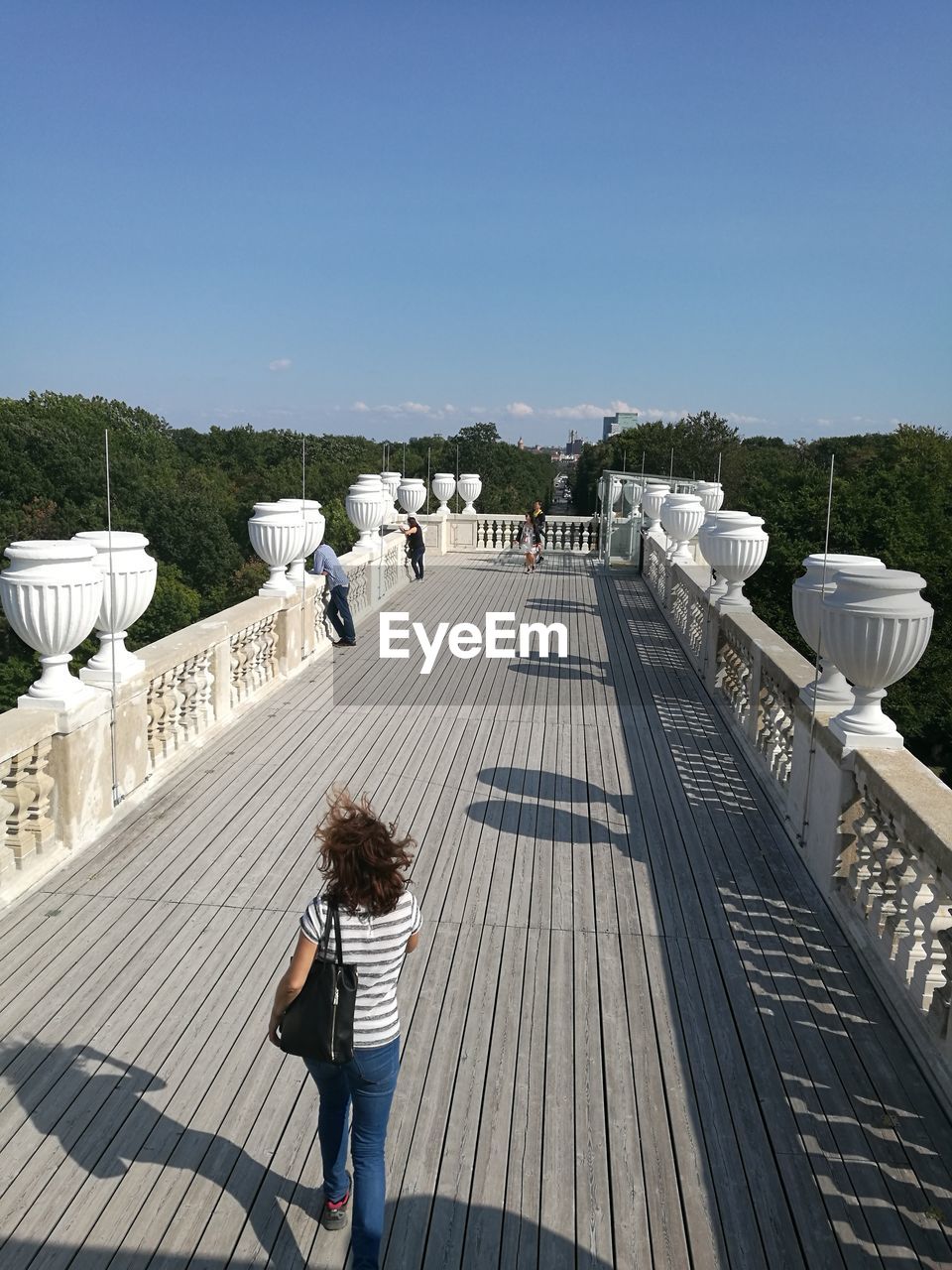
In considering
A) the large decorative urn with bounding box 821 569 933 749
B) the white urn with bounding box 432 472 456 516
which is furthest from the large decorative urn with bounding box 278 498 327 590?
the white urn with bounding box 432 472 456 516

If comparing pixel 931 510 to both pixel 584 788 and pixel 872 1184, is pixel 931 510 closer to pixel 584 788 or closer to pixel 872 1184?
pixel 584 788

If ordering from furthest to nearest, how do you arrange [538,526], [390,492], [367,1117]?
[538,526]
[390,492]
[367,1117]

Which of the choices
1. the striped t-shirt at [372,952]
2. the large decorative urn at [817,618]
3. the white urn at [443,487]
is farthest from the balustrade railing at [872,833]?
the white urn at [443,487]

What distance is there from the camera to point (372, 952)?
2.55m

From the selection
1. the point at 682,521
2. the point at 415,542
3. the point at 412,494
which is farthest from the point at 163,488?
the point at 682,521

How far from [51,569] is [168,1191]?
302 centimetres

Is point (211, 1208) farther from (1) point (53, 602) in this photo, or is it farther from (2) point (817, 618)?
(2) point (817, 618)

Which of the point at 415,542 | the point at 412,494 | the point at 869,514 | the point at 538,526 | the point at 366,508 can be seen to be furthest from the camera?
the point at 869,514

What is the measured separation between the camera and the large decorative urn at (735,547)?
874 cm

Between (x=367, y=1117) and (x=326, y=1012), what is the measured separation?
35cm

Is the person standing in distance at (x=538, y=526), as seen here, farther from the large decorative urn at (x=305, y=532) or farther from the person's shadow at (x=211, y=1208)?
the person's shadow at (x=211, y=1208)

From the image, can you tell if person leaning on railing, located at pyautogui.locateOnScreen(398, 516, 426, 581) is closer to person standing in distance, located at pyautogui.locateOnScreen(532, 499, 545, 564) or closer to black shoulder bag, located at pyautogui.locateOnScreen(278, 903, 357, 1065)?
person standing in distance, located at pyautogui.locateOnScreen(532, 499, 545, 564)

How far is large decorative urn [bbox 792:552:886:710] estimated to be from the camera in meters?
5.21

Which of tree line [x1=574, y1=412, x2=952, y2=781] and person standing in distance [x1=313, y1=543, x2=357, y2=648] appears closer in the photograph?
person standing in distance [x1=313, y1=543, x2=357, y2=648]
